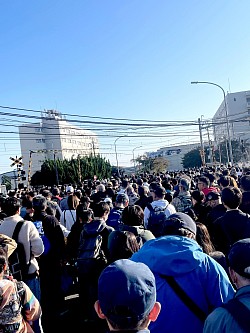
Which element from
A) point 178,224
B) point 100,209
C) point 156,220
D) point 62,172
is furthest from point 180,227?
point 62,172

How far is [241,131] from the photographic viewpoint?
10094cm

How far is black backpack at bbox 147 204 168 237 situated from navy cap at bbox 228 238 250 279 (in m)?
2.88

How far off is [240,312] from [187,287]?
553 mm

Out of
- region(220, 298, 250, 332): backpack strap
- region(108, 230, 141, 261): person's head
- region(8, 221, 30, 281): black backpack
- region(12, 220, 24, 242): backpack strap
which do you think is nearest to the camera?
region(220, 298, 250, 332): backpack strap

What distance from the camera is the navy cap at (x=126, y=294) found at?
1.55 metres

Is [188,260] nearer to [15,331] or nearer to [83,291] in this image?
[15,331]

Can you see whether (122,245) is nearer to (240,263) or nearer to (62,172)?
(240,263)

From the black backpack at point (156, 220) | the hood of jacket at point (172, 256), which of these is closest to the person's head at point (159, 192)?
the black backpack at point (156, 220)

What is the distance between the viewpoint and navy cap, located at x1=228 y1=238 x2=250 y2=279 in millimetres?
2137

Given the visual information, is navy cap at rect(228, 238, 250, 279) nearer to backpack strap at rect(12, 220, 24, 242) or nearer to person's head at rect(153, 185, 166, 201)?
backpack strap at rect(12, 220, 24, 242)

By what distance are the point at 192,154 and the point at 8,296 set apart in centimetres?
9232

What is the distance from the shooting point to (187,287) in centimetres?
227

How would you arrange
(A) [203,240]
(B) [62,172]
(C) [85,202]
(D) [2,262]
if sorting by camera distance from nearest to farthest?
(D) [2,262] < (A) [203,240] < (C) [85,202] < (B) [62,172]

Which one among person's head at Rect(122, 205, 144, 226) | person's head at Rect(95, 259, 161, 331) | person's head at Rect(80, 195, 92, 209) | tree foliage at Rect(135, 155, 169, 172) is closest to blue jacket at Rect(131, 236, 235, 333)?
person's head at Rect(95, 259, 161, 331)
